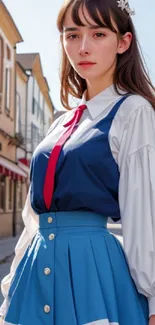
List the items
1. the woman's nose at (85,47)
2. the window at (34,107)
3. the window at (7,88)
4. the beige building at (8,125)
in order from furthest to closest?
the window at (34,107)
the window at (7,88)
the beige building at (8,125)
the woman's nose at (85,47)

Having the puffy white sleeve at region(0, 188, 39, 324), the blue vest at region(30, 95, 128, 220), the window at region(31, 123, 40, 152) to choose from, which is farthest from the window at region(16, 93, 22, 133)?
the blue vest at region(30, 95, 128, 220)

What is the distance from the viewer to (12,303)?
1.87m

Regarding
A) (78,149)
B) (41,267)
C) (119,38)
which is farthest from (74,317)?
(119,38)

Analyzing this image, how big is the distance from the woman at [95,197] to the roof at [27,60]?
32.3 m

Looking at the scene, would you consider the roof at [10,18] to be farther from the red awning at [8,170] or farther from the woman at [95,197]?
the woman at [95,197]

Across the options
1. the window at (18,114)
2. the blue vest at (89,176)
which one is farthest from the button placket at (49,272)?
the window at (18,114)

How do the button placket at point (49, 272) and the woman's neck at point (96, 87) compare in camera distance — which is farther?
the woman's neck at point (96, 87)

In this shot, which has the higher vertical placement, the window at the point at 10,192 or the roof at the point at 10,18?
the roof at the point at 10,18

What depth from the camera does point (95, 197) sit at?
6.07 ft

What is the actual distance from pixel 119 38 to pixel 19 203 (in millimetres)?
27168

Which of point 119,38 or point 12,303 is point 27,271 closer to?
point 12,303

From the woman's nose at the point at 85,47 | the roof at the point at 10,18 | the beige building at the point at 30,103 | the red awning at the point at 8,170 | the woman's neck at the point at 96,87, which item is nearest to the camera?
the woman's nose at the point at 85,47

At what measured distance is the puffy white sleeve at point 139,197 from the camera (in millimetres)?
1736

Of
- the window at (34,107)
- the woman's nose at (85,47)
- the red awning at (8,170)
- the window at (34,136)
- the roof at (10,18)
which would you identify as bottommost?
the woman's nose at (85,47)
